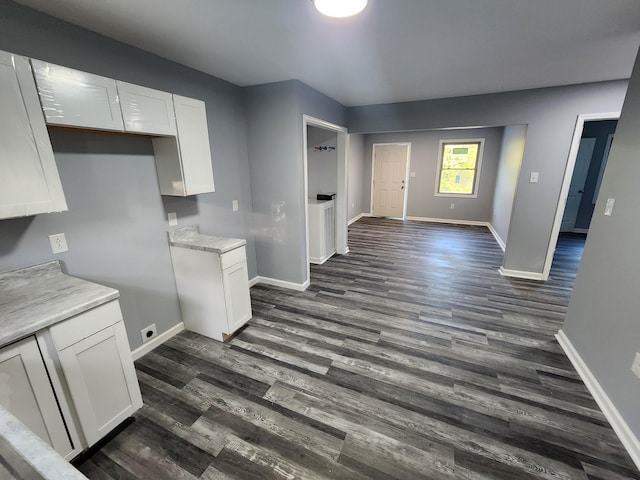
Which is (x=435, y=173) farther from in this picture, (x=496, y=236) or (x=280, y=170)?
(x=280, y=170)

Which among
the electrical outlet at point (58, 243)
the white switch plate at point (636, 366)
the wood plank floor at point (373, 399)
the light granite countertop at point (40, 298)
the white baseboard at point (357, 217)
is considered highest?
the electrical outlet at point (58, 243)

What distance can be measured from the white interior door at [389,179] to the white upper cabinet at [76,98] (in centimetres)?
661

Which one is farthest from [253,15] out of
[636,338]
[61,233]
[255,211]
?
[636,338]

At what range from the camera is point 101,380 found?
4.99 ft

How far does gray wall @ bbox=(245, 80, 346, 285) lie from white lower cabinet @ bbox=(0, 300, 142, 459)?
6.62 feet

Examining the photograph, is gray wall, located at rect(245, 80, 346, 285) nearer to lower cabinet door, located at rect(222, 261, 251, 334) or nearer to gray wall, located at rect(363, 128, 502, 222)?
lower cabinet door, located at rect(222, 261, 251, 334)

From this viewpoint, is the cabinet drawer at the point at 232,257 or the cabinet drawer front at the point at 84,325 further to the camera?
the cabinet drawer at the point at 232,257

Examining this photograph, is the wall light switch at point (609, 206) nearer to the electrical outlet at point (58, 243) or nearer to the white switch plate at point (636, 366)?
the white switch plate at point (636, 366)

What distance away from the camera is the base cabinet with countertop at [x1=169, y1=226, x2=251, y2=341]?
2324 mm

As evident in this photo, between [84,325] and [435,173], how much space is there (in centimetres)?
734

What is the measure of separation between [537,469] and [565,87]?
12.8 ft

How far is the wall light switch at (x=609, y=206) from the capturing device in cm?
191

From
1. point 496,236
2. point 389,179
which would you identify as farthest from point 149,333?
point 389,179

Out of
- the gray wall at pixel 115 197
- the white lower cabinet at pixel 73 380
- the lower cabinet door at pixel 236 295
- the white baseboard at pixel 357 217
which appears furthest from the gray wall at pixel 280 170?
the white baseboard at pixel 357 217
